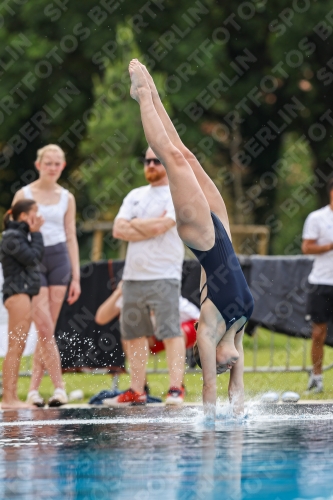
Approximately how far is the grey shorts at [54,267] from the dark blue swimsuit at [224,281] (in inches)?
118

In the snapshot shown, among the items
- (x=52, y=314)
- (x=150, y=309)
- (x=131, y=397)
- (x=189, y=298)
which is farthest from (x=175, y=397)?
(x=189, y=298)

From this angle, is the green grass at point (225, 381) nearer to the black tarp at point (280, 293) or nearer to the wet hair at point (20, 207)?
the black tarp at point (280, 293)

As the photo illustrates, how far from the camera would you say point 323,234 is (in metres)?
10.3

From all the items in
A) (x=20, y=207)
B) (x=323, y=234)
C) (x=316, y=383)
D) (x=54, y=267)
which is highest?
(x=20, y=207)

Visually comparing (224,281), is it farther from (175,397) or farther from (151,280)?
(151,280)

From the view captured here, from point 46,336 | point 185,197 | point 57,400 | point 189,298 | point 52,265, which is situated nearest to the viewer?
point 185,197

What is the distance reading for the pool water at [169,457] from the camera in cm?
390

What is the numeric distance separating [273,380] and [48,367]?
3.50 m

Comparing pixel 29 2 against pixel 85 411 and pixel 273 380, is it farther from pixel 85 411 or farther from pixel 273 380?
pixel 85 411

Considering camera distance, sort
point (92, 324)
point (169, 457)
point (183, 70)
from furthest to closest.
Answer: point (183, 70)
point (92, 324)
point (169, 457)

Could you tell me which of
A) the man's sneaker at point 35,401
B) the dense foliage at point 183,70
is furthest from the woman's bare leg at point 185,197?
the dense foliage at point 183,70

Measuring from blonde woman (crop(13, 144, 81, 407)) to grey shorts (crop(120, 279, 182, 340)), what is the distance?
617mm

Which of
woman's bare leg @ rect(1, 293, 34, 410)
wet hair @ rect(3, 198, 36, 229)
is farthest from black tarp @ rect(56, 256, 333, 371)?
wet hair @ rect(3, 198, 36, 229)

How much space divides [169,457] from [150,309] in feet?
13.7
